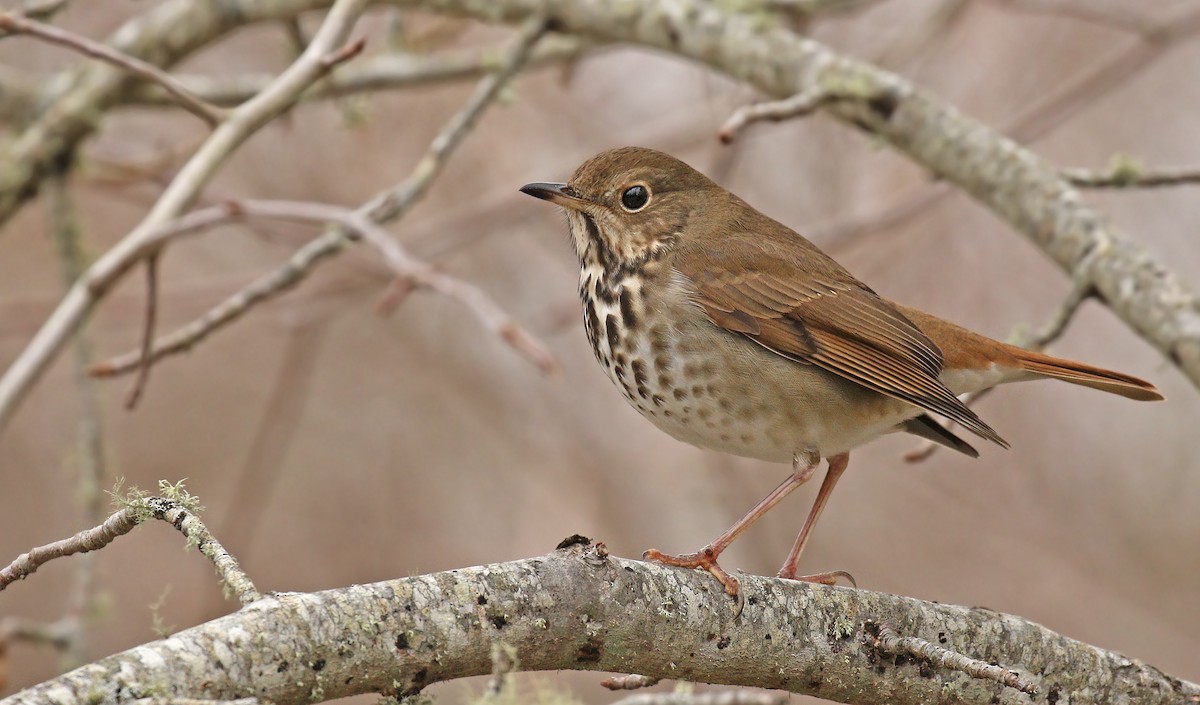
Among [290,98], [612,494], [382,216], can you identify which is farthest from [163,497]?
[612,494]

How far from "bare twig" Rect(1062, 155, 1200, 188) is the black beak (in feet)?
5.33

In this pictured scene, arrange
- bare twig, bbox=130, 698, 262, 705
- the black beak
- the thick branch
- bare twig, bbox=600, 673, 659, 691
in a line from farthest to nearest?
the black beak → bare twig, bbox=600, 673, 659, 691 → the thick branch → bare twig, bbox=130, 698, 262, 705

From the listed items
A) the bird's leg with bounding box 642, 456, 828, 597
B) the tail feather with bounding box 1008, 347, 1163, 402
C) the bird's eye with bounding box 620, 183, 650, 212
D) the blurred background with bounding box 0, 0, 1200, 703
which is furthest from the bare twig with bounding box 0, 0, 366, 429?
the blurred background with bounding box 0, 0, 1200, 703

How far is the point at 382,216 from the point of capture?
424cm

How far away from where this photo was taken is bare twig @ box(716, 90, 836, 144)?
373 cm

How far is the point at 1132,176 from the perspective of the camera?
13.5 ft

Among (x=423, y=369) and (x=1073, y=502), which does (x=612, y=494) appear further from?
(x=1073, y=502)

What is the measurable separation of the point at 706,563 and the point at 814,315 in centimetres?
144

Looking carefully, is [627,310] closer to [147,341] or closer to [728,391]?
[728,391]

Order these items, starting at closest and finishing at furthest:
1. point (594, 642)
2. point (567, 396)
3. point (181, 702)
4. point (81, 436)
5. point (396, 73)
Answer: point (181, 702), point (594, 642), point (81, 436), point (396, 73), point (567, 396)

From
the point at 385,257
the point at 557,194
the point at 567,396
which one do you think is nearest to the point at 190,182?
the point at 385,257

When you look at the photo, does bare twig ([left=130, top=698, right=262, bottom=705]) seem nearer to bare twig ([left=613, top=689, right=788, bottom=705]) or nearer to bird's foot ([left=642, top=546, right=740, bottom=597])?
bare twig ([left=613, top=689, right=788, bottom=705])

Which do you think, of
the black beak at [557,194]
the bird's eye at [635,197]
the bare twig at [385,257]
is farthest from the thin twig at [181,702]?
the bird's eye at [635,197]

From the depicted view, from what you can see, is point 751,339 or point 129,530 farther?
point 751,339
